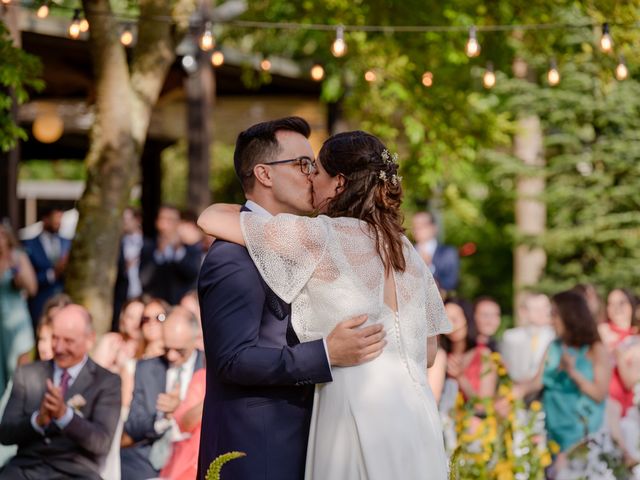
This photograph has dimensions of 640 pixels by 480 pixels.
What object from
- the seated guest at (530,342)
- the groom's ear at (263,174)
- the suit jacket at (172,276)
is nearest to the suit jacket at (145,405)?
the groom's ear at (263,174)

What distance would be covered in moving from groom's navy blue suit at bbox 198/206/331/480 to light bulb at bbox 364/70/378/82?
964cm

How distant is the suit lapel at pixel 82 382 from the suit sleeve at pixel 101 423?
8 centimetres

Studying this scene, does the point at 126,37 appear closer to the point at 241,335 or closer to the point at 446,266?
the point at 446,266

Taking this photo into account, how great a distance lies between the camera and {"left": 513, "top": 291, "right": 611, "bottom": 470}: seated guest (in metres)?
8.42

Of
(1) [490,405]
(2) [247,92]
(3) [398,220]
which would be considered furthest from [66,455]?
(2) [247,92]

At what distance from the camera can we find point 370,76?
13.4 metres

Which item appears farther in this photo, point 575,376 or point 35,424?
point 575,376

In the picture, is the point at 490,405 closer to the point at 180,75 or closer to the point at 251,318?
the point at 251,318

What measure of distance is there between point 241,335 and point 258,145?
673 millimetres

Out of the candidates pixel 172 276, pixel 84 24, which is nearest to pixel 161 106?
Answer: pixel 172 276

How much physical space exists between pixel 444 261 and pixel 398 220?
7.80 metres

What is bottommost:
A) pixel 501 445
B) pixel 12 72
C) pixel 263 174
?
pixel 501 445

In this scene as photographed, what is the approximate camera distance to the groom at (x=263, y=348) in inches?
148

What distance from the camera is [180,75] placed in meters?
16.2
